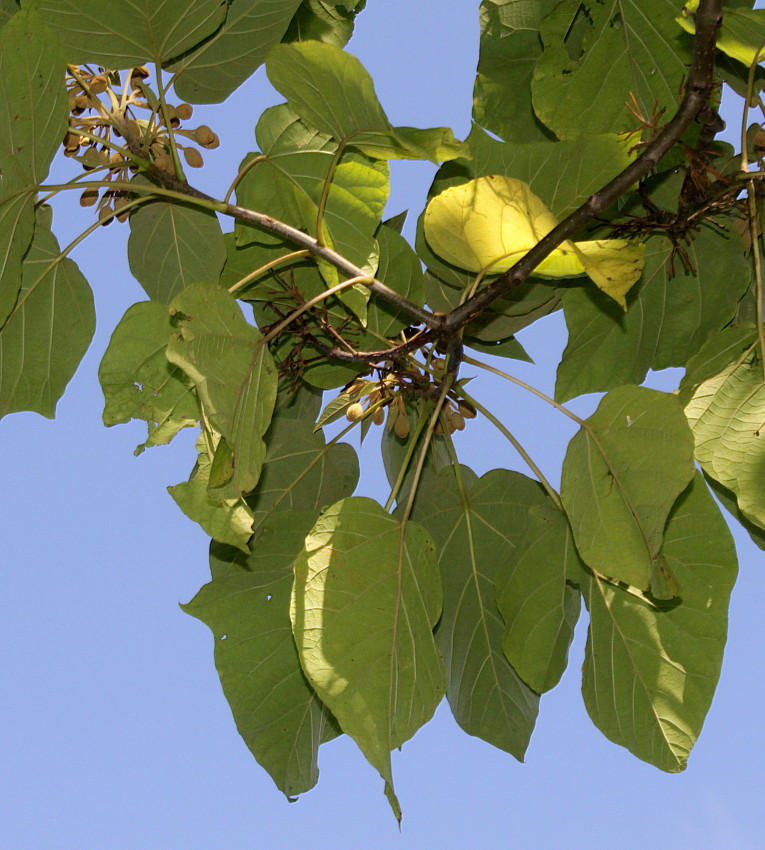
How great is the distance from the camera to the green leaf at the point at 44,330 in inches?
41.5

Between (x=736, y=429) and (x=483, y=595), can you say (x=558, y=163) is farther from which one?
(x=483, y=595)

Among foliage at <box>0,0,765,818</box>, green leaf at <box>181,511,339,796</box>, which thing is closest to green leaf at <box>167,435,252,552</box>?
foliage at <box>0,0,765,818</box>

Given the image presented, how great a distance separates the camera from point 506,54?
1.07m

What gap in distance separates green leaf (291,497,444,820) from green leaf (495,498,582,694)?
0.12 metres

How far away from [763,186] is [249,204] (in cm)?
57

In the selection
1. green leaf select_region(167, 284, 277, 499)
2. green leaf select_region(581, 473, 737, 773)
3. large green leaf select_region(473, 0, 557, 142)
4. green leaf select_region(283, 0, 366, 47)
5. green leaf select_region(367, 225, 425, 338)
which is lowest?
green leaf select_region(581, 473, 737, 773)

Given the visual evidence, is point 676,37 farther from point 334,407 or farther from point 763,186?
point 334,407

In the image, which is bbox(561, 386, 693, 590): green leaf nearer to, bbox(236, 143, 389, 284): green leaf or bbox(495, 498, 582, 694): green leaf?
bbox(495, 498, 582, 694): green leaf

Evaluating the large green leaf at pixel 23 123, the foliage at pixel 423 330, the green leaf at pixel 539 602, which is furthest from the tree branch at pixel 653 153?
the large green leaf at pixel 23 123

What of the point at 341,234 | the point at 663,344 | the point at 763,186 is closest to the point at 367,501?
the point at 341,234

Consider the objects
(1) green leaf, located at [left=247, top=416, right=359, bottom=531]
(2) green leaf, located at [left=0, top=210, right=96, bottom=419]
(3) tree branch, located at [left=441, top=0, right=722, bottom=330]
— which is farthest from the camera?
(1) green leaf, located at [left=247, top=416, right=359, bottom=531]

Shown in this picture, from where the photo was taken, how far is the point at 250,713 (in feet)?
3.62

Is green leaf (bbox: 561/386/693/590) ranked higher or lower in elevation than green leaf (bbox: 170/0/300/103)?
lower

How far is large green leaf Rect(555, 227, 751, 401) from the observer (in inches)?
42.2
